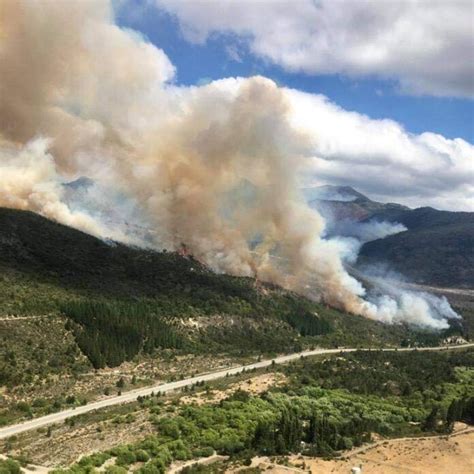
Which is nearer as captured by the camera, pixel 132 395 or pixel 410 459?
pixel 410 459

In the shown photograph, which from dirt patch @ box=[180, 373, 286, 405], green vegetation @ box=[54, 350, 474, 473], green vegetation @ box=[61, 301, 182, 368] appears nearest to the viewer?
green vegetation @ box=[54, 350, 474, 473]

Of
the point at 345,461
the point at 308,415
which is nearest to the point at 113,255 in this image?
the point at 308,415

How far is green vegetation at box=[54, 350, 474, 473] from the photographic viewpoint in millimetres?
59025

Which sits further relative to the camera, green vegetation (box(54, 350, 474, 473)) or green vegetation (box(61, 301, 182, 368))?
green vegetation (box(61, 301, 182, 368))

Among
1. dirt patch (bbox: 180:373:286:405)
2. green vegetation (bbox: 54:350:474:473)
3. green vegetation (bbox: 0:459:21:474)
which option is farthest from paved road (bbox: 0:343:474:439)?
green vegetation (bbox: 0:459:21:474)

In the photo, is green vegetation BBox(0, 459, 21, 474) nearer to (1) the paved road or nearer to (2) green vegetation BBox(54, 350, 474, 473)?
(2) green vegetation BBox(54, 350, 474, 473)

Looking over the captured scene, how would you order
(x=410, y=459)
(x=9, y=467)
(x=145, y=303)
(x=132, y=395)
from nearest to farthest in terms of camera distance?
(x=9, y=467), (x=410, y=459), (x=132, y=395), (x=145, y=303)

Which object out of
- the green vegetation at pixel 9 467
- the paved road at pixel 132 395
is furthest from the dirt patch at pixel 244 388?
the green vegetation at pixel 9 467

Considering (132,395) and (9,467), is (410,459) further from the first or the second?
(9,467)

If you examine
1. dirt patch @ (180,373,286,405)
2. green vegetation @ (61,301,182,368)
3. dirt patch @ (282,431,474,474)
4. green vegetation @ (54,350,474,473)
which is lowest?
dirt patch @ (282,431,474,474)

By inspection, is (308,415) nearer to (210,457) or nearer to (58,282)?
(210,457)

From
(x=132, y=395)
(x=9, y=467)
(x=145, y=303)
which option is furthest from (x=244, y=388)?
(x=9, y=467)

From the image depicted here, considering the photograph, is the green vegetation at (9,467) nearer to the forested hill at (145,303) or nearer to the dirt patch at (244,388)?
the dirt patch at (244,388)

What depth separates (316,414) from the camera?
7212 cm
